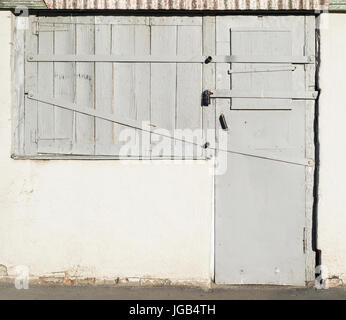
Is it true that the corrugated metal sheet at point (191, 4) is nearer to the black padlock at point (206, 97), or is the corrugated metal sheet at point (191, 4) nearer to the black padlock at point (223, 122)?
the black padlock at point (206, 97)

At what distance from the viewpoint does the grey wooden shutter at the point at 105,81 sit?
229 inches

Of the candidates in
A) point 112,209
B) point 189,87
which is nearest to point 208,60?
point 189,87

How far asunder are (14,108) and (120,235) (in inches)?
66.7

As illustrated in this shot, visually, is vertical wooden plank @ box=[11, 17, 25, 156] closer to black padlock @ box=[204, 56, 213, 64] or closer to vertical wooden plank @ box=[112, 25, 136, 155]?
vertical wooden plank @ box=[112, 25, 136, 155]

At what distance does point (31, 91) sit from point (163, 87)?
1357 mm

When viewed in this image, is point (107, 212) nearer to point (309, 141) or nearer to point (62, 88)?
point (62, 88)

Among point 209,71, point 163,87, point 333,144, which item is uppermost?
point 209,71

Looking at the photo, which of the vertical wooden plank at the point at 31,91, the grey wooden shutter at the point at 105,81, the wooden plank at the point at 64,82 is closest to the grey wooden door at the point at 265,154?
the grey wooden shutter at the point at 105,81

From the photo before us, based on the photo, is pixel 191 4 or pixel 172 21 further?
pixel 172 21

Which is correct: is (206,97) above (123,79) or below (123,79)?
below

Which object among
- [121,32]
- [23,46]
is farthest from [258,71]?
[23,46]

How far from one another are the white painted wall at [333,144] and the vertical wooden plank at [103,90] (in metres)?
2.15

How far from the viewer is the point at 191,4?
568 centimetres
